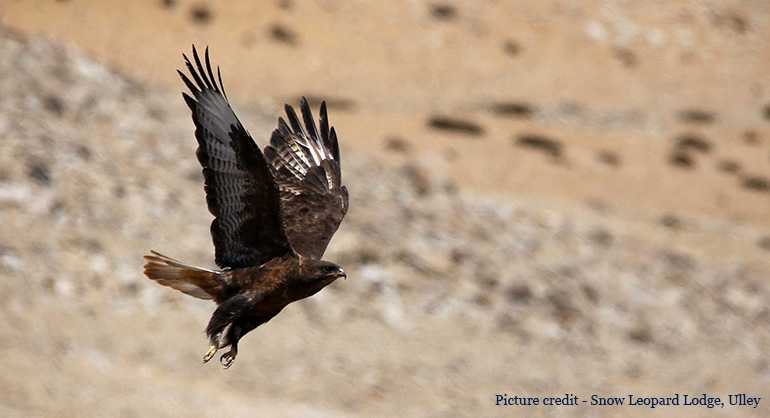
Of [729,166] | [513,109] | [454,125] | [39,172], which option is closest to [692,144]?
[729,166]

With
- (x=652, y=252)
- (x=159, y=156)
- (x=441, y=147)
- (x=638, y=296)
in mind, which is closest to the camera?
(x=159, y=156)

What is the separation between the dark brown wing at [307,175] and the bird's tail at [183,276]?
3.73 feet

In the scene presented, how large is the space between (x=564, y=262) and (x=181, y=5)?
683 inches

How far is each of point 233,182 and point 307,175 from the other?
2157 mm

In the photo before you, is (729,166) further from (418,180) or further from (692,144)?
(418,180)

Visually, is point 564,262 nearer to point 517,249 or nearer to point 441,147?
point 517,249

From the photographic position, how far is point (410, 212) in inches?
926

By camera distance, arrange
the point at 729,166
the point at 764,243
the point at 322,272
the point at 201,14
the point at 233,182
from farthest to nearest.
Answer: the point at 201,14 < the point at 729,166 < the point at 764,243 < the point at 322,272 < the point at 233,182

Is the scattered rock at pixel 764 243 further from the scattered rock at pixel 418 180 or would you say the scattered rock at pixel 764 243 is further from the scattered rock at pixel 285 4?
the scattered rock at pixel 285 4

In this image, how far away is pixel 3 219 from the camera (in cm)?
1800

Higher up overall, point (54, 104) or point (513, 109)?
point (513, 109)

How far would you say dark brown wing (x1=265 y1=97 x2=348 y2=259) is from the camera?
10.9 m

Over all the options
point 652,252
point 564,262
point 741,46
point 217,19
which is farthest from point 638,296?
point 741,46

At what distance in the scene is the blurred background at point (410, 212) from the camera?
16.8m
